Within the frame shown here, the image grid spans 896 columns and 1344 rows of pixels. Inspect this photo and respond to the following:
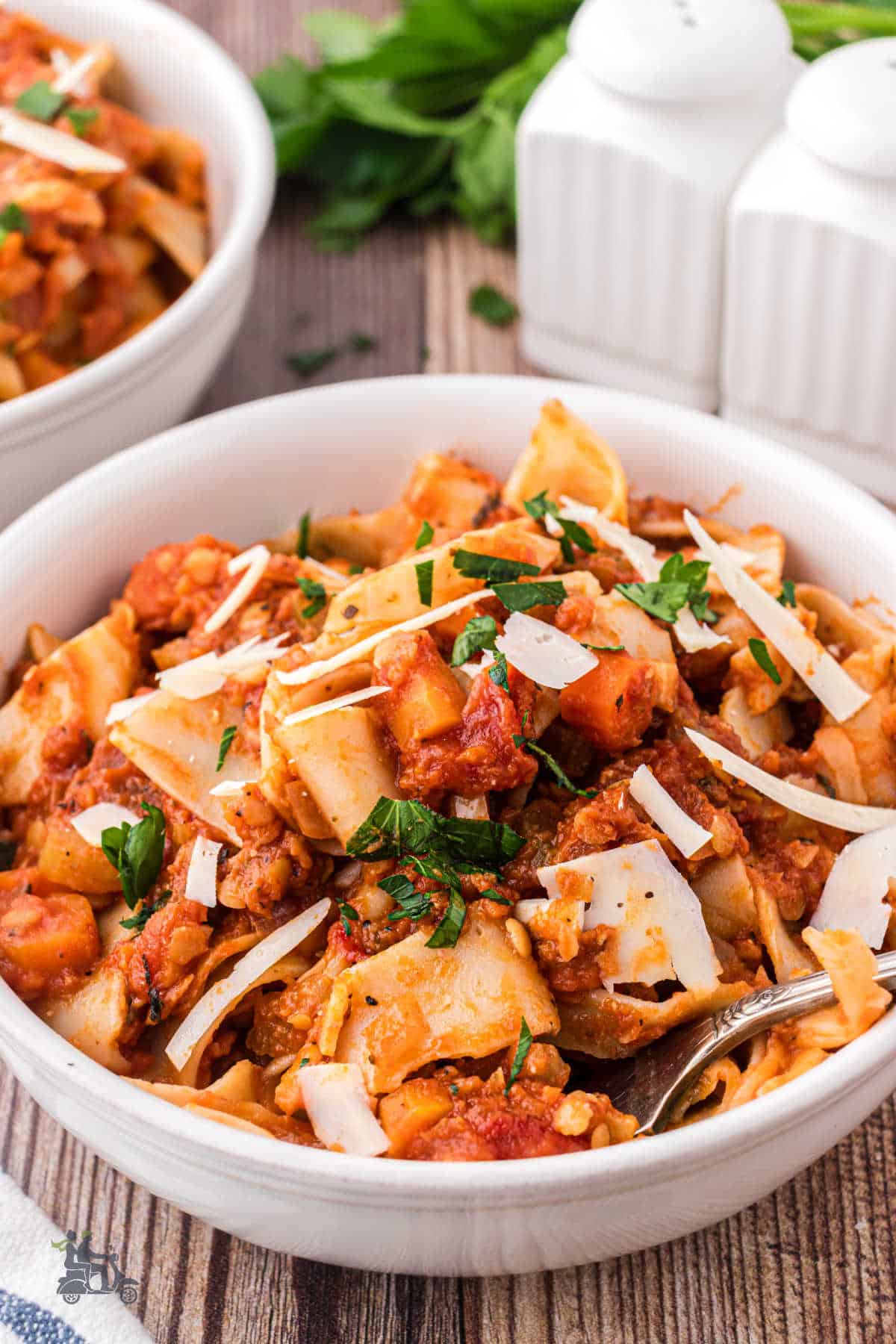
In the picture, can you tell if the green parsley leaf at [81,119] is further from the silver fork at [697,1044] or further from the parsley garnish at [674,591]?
the silver fork at [697,1044]

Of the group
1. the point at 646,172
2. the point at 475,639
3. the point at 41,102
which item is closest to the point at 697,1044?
the point at 475,639

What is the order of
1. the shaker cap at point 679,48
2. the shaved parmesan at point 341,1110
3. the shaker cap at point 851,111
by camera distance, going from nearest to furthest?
the shaved parmesan at point 341,1110 → the shaker cap at point 851,111 → the shaker cap at point 679,48

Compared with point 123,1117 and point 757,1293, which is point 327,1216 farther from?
point 757,1293

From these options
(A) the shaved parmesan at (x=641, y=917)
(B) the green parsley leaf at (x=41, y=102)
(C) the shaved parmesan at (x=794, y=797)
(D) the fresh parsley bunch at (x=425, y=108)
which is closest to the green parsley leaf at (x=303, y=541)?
(C) the shaved parmesan at (x=794, y=797)

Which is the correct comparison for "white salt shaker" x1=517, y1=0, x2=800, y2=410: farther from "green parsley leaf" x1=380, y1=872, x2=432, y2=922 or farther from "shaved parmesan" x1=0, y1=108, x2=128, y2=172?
"green parsley leaf" x1=380, y1=872, x2=432, y2=922

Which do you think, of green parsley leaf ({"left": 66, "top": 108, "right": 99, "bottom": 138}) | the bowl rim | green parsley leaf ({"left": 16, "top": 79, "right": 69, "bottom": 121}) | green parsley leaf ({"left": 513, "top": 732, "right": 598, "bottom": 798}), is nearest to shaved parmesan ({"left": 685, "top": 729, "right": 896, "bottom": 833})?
green parsley leaf ({"left": 513, "top": 732, "right": 598, "bottom": 798})

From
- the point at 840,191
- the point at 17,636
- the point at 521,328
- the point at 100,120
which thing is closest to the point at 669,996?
the point at 17,636
